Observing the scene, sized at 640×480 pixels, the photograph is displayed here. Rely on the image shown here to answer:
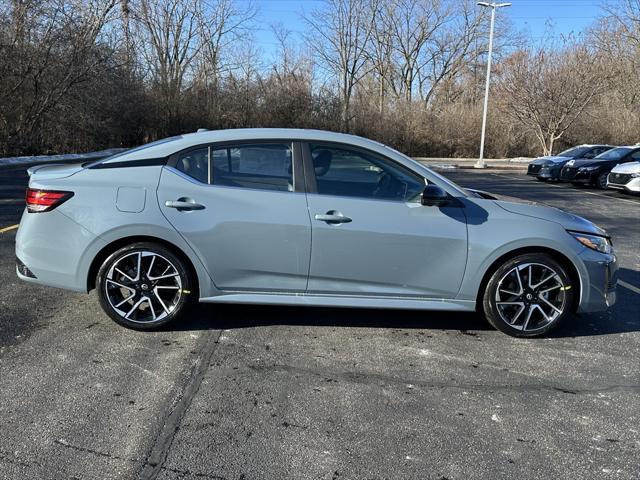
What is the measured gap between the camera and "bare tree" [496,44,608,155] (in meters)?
30.2

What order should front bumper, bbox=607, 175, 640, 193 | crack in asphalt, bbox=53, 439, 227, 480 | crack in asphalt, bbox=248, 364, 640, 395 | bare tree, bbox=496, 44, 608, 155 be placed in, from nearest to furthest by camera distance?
1. crack in asphalt, bbox=53, 439, 227, 480
2. crack in asphalt, bbox=248, 364, 640, 395
3. front bumper, bbox=607, 175, 640, 193
4. bare tree, bbox=496, 44, 608, 155

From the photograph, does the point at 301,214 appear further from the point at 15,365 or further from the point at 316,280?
the point at 15,365

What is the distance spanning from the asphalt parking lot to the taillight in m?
0.97

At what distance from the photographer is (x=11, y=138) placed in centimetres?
2247

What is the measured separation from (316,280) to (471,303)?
1261 millimetres

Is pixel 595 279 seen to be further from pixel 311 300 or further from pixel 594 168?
pixel 594 168

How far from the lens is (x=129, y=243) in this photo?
4.20 metres

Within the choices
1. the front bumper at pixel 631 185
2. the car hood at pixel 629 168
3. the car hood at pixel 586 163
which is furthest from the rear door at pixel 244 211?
the car hood at pixel 586 163

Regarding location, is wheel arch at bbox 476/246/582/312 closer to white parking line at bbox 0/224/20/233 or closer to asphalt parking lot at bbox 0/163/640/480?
asphalt parking lot at bbox 0/163/640/480

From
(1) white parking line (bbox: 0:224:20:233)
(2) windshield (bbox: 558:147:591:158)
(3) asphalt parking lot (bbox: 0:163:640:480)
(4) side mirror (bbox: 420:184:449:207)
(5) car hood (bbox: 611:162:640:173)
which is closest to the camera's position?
(3) asphalt parking lot (bbox: 0:163:640:480)

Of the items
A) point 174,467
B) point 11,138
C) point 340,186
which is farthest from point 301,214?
point 11,138

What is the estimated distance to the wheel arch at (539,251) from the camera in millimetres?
4312

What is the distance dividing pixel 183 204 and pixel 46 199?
42.2 inches

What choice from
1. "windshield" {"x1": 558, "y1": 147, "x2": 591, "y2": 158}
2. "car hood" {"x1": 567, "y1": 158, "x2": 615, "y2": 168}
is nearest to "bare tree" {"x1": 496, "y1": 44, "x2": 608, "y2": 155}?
"windshield" {"x1": 558, "y1": 147, "x2": 591, "y2": 158}
